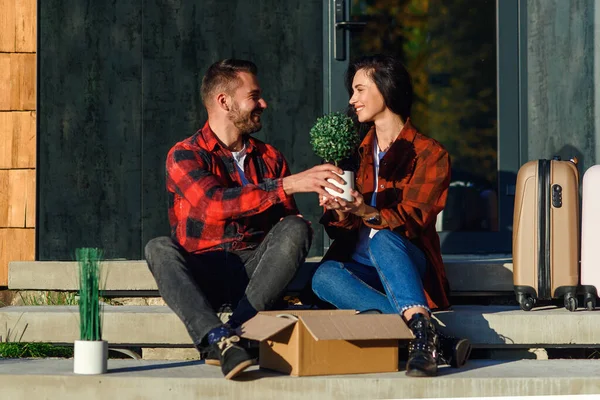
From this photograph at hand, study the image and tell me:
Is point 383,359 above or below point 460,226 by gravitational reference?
below

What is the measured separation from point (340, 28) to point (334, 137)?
1.88 meters

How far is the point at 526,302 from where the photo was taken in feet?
15.5

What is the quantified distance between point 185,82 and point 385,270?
238 centimetres

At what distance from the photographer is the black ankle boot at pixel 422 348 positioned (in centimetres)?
381

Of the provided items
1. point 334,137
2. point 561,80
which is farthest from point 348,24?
point 334,137

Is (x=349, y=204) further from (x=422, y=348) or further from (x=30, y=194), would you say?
(x=30, y=194)

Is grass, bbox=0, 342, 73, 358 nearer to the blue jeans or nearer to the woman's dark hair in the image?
the blue jeans

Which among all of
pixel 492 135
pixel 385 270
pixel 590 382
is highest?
pixel 492 135

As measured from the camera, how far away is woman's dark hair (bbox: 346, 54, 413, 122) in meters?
4.76

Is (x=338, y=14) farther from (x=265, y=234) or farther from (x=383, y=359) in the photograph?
(x=383, y=359)

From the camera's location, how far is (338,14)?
607 centimetres

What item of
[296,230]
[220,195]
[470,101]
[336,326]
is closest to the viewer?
[336,326]

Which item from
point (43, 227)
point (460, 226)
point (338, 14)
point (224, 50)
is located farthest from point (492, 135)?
point (43, 227)

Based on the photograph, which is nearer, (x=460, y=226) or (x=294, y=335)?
(x=294, y=335)
